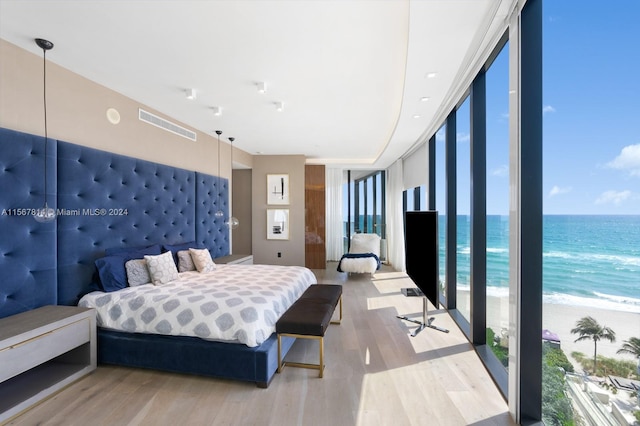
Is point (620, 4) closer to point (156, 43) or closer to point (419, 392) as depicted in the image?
point (419, 392)

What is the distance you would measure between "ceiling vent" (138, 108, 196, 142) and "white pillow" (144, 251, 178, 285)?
171 cm

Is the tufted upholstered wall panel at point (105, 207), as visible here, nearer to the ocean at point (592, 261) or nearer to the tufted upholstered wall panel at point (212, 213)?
the tufted upholstered wall panel at point (212, 213)

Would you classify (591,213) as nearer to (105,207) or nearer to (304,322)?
(304,322)

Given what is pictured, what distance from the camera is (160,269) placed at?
312cm

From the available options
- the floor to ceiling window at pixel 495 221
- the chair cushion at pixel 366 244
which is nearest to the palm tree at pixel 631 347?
the floor to ceiling window at pixel 495 221

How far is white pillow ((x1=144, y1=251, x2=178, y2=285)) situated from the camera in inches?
121

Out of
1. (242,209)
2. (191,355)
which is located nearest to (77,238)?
(191,355)

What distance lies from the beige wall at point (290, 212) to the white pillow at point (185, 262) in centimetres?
273

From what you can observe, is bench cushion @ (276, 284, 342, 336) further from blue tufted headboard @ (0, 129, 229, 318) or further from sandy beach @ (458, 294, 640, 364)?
blue tufted headboard @ (0, 129, 229, 318)

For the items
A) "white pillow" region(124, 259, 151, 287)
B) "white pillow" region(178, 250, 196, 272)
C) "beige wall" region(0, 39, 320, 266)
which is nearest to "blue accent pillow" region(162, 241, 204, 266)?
"white pillow" region(178, 250, 196, 272)

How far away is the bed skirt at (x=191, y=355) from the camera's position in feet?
7.52

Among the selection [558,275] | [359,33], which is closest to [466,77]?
[359,33]

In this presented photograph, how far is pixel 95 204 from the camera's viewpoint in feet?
9.32

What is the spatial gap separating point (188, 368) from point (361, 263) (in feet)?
13.3
